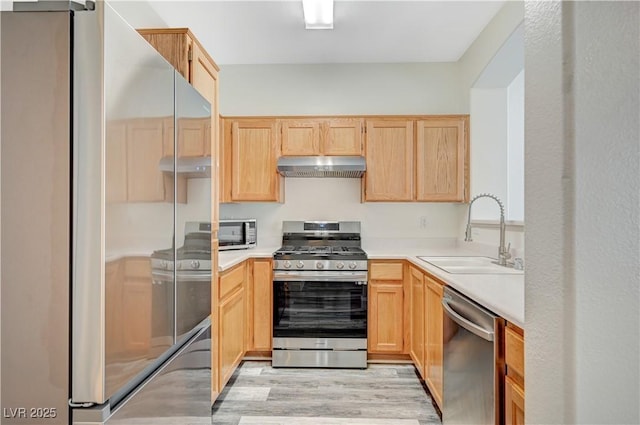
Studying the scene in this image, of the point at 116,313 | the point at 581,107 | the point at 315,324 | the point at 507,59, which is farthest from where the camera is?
the point at 315,324

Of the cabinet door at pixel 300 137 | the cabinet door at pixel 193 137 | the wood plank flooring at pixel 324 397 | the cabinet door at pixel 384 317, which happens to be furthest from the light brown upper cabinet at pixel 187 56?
the cabinet door at pixel 384 317

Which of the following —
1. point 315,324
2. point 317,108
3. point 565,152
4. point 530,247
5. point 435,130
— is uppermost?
point 317,108

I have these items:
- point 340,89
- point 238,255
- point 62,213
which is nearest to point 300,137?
point 340,89

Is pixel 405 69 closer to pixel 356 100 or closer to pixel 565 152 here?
pixel 356 100

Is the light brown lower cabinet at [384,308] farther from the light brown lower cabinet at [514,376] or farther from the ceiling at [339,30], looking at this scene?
the ceiling at [339,30]

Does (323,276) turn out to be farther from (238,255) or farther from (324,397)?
(324,397)

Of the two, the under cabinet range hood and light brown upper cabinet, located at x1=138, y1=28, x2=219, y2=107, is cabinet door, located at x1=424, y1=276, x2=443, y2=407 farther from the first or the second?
light brown upper cabinet, located at x1=138, y1=28, x2=219, y2=107

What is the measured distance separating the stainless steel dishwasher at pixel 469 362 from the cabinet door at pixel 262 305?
1.52 m

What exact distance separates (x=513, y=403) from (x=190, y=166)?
4.85ft

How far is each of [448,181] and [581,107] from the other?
2.81 meters

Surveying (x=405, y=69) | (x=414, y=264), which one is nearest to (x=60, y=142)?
(x=414, y=264)

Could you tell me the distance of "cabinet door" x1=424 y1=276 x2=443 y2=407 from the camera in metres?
2.25

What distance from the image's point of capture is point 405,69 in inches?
148

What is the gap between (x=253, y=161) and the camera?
3.48 m
